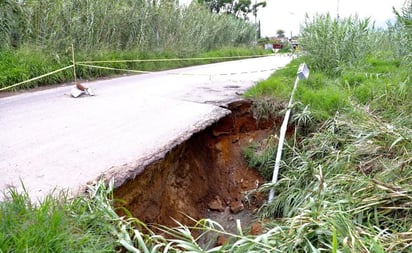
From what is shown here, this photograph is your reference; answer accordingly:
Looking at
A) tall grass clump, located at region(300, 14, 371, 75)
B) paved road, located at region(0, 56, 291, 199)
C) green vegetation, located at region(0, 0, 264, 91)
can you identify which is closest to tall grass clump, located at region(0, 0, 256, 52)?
green vegetation, located at region(0, 0, 264, 91)

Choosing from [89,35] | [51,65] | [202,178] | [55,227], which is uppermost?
[89,35]

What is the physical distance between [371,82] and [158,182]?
12.2 ft

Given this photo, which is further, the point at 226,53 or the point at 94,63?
the point at 226,53

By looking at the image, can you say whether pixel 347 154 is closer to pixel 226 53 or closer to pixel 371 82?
pixel 371 82

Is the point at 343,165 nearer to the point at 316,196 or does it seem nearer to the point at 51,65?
the point at 316,196

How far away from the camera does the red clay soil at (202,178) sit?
319 cm

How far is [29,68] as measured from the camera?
7.28m

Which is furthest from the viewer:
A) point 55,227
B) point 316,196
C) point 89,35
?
point 89,35

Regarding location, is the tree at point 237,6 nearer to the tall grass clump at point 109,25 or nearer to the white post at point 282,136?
the tall grass clump at point 109,25

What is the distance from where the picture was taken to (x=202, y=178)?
4465mm

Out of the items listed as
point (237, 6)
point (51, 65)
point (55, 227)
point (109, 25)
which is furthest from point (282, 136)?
point (237, 6)

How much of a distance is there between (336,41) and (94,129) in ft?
16.4

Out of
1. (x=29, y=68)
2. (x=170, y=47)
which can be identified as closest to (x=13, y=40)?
(x=29, y=68)

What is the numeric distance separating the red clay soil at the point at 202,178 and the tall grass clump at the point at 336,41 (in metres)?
2.66
